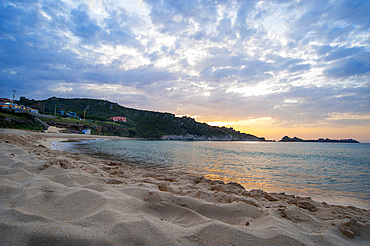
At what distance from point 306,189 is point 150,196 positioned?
255 inches

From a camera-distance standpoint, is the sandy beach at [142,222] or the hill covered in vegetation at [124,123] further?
the hill covered in vegetation at [124,123]

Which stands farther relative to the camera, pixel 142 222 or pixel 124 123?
pixel 124 123

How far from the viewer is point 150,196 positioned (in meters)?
3.21

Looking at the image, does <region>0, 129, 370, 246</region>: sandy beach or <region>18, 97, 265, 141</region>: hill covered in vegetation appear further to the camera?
<region>18, 97, 265, 141</region>: hill covered in vegetation

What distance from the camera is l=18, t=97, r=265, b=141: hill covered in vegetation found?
7575 centimetres

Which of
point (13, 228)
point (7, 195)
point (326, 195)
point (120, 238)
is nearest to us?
point (13, 228)

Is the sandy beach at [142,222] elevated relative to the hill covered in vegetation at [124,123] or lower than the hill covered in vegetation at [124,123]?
lower

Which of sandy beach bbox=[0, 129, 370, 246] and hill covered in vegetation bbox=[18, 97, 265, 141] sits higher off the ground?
hill covered in vegetation bbox=[18, 97, 265, 141]

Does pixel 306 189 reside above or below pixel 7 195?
below

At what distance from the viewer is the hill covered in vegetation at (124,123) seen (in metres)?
75.8

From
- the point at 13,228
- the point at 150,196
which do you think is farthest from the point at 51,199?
the point at 150,196

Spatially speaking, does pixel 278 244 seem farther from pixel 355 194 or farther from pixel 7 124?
pixel 7 124

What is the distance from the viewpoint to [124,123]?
99.2 meters

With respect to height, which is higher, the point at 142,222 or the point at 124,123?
the point at 124,123
